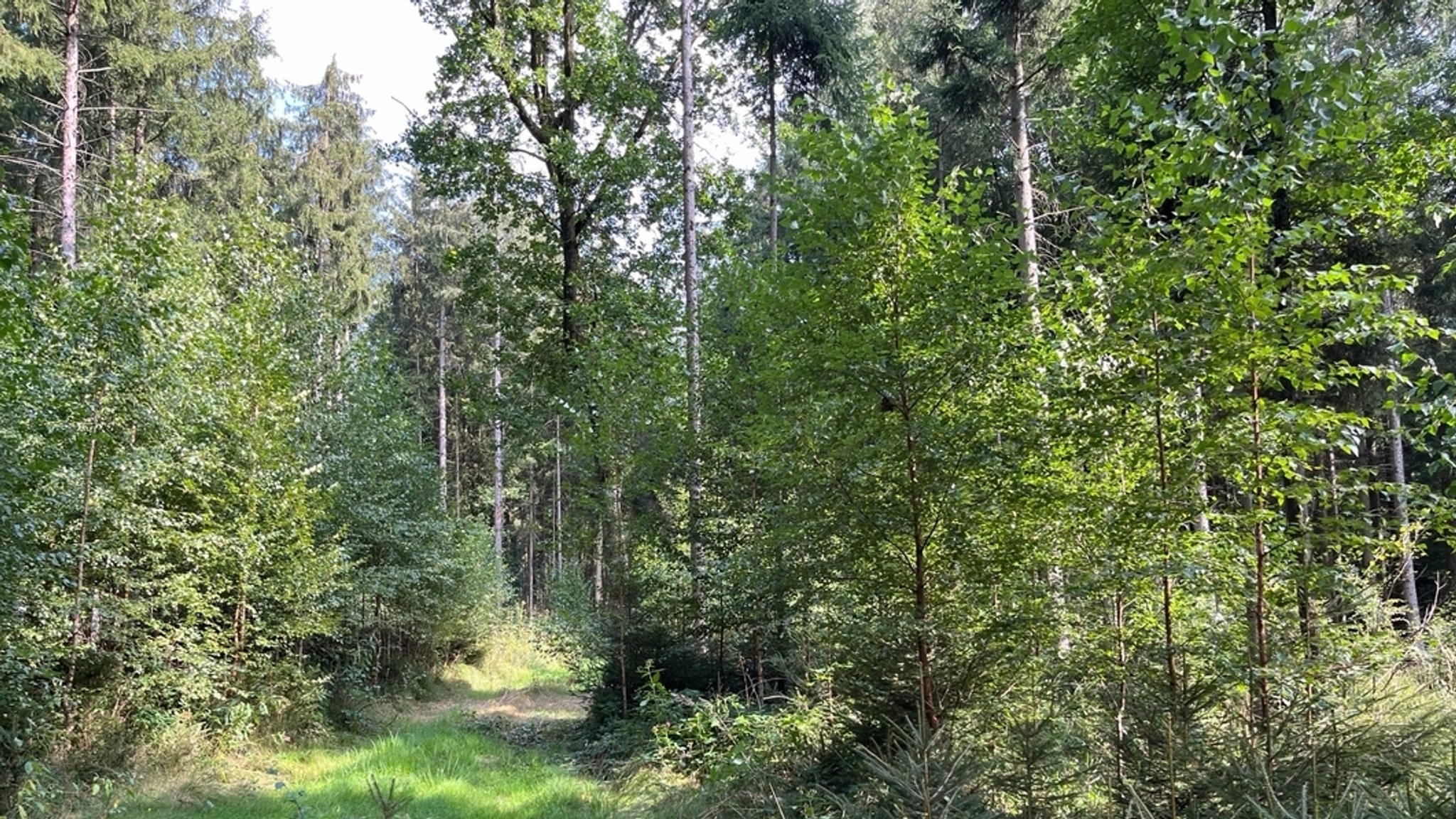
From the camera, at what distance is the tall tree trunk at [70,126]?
33.6 feet

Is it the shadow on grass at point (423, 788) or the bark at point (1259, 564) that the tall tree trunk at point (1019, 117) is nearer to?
the bark at point (1259, 564)

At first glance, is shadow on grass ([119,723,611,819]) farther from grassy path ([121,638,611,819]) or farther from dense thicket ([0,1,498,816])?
dense thicket ([0,1,498,816])

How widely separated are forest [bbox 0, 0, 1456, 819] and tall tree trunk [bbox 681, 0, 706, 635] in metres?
0.07

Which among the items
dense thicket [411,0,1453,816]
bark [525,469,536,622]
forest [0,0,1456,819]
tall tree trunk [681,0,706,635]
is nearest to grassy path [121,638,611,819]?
forest [0,0,1456,819]

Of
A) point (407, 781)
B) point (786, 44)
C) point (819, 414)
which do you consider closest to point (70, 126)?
point (407, 781)

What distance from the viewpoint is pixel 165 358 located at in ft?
22.4

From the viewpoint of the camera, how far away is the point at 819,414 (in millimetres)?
4586

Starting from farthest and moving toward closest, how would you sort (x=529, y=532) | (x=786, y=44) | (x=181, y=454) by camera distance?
(x=529, y=532) → (x=786, y=44) → (x=181, y=454)

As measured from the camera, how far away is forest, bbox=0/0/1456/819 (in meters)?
3.29

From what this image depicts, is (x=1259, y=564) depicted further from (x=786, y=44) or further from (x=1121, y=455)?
(x=786, y=44)

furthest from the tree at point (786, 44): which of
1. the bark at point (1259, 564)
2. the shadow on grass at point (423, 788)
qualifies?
the bark at point (1259, 564)

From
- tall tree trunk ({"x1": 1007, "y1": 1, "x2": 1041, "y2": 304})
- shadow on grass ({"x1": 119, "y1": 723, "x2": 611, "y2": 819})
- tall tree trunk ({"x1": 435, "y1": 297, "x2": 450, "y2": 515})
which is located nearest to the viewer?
shadow on grass ({"x1": 119, "y1": 723, "x2": 611, "y2": 819})

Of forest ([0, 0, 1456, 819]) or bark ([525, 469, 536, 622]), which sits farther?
bark ([525, 469, 536, 622])

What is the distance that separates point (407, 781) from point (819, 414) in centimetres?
517
